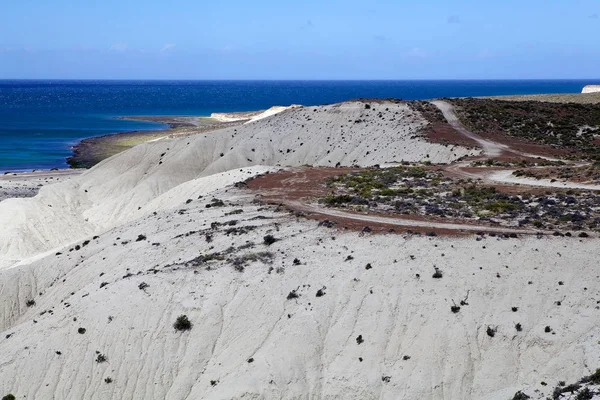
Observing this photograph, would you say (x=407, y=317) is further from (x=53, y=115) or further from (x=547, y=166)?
(x=53, y=115)

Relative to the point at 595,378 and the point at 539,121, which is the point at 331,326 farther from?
the point at 539,121

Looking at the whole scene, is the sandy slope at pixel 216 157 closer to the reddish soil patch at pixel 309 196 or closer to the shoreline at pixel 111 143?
the reddish soil patch at pixel 309 196

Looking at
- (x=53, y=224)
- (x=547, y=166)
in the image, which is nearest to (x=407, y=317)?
(x=547, y=166)

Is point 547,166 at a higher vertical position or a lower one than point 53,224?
higher

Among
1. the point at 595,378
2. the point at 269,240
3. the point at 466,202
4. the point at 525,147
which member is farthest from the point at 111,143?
the point at 595,378

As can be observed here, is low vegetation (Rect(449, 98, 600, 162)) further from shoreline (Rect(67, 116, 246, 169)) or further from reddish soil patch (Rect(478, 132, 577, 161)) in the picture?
shoreline (Rect(67, 116, 246, 169))

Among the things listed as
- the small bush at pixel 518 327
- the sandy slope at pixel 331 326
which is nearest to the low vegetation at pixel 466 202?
the sandy slope at pixel 331 326

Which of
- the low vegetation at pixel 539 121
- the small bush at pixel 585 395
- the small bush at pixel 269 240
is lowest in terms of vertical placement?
the small bush at pixel 585 395
